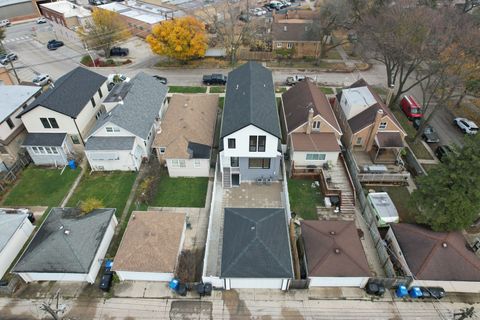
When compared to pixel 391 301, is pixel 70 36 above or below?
above

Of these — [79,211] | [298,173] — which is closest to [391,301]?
[298,173]

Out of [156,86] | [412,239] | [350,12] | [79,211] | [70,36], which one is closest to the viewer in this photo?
[412,239]

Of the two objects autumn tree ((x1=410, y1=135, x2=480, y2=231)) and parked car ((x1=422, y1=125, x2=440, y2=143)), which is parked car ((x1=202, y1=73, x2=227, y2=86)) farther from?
autumn tree ((x1=410, y1=135, x2=480, y2=231))

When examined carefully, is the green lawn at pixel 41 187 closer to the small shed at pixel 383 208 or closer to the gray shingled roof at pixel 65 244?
the gray shingled roof at pixel 65 244

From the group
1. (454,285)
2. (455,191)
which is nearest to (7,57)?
(455,191)

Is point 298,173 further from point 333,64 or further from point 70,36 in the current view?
point 70,36

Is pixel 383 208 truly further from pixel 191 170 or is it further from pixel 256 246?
pixel 191 170
